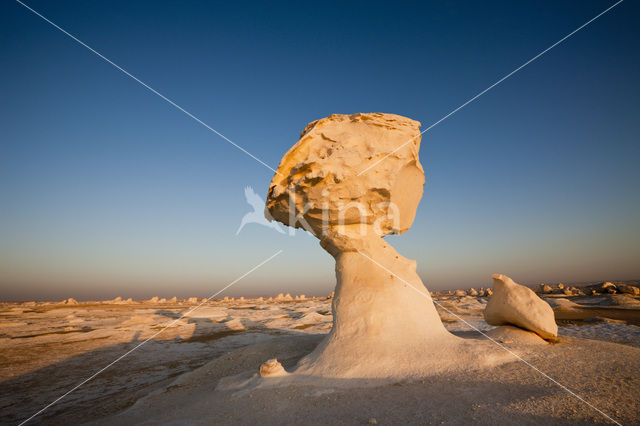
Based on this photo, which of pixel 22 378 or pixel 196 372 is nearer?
pixel 196 372

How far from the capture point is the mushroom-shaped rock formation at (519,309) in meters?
5.37

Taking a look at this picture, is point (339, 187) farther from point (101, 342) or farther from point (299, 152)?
point (101, 342)

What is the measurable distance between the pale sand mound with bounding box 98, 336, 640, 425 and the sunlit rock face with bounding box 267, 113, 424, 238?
10.2 feet

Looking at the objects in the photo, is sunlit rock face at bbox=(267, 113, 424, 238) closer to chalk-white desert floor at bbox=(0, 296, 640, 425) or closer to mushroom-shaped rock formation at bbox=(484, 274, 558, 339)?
mushroom-shaped rock formation at bbox=(484, 274, 558, 339)

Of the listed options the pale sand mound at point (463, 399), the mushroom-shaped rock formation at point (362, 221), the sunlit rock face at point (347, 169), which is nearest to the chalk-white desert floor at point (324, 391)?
the pale sand mound at point (463, 399)

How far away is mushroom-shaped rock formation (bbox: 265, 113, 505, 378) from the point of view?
5.18m

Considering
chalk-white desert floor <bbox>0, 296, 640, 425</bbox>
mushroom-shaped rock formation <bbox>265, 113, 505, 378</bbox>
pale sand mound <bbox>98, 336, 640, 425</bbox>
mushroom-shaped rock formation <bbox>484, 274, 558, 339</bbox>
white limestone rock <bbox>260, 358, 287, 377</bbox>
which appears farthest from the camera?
mushroom-shaped rock formation <bbox>484, 274, 558, 339</bbox>

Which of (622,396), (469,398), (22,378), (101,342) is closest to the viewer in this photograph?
(622,396)

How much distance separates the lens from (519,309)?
562cm

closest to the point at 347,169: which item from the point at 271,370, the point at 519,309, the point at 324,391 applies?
the point at 324,391

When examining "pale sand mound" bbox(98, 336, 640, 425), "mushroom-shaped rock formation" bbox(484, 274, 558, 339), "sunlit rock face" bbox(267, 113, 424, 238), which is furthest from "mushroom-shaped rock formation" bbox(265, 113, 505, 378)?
"mushroom-shaped rock formation" bbox(484, 274, 558, 339)

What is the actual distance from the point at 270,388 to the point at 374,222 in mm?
3749

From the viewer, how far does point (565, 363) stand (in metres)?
4.04

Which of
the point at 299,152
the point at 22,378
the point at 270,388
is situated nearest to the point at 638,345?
the point at 270,388
